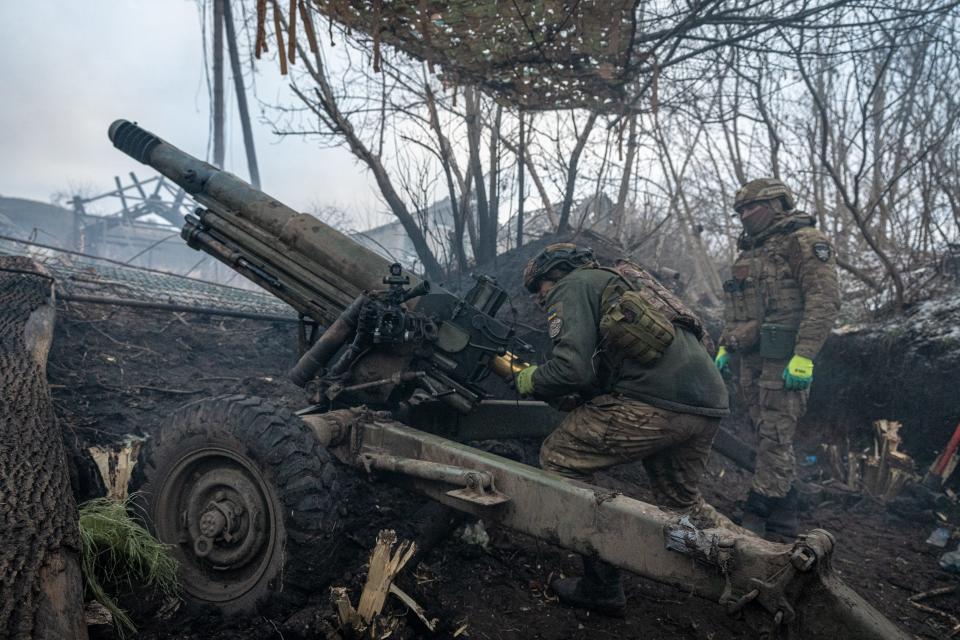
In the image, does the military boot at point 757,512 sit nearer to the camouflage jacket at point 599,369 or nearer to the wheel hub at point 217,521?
the camouflage jacket at point 599,369

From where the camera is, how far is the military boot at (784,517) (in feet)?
13.4

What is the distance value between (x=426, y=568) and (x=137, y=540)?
1373 mm

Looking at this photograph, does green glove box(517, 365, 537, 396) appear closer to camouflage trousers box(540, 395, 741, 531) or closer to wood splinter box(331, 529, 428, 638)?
camouflage trousers box(540, 395, 741, 531)

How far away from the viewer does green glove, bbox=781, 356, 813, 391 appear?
4.18 m

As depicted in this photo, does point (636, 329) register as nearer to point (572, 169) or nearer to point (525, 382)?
point (525, 382)

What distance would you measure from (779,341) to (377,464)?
3.27m

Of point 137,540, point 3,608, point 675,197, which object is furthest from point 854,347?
point 3,608

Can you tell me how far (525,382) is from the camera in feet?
9.86

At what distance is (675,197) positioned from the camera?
25.8ft

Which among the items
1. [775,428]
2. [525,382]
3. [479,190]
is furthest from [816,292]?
[479,190]

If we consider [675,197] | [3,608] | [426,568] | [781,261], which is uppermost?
[675,197]

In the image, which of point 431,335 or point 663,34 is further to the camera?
point 663,34

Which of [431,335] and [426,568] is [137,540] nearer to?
[426,568]

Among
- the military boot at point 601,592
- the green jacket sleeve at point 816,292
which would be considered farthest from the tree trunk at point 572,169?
the military boot at point 601,592
